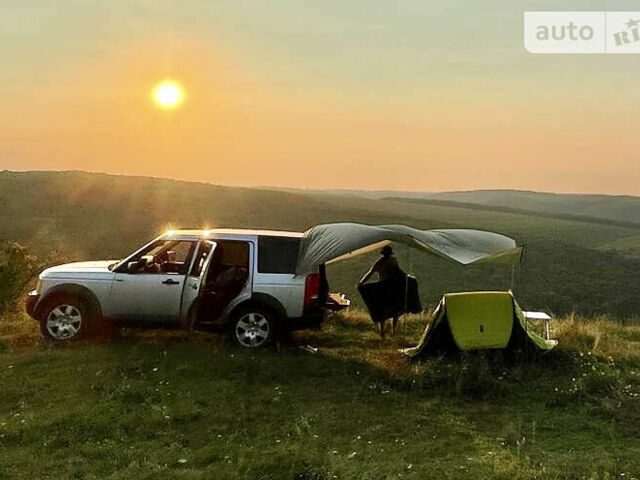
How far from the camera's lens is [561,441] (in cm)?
633

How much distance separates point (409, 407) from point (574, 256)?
148ft

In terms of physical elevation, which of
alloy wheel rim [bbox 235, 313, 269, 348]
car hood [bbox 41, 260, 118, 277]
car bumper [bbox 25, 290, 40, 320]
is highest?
car hood [bbox 41, 260, 118, 277]

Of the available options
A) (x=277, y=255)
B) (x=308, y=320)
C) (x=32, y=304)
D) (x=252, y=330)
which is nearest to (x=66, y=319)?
(x=32, y=304)

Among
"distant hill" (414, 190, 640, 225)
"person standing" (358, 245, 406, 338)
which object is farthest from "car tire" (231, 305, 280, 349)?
"distant hill" (414, 190, 640, 225)

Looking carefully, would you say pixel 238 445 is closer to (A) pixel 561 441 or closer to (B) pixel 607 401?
(A) pixel 561 441

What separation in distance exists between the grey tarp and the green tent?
0.65 m

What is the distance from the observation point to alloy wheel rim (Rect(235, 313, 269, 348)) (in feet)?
31.9

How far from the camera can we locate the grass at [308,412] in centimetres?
574

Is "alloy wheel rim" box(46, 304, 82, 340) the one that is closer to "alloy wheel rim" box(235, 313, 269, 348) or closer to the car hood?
the car hood

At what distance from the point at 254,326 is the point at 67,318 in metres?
2.95

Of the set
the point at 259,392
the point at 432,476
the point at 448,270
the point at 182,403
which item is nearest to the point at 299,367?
the point at 259,392

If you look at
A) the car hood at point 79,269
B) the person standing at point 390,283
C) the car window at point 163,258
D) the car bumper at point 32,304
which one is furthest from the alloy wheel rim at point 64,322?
the person standing at point 390,283

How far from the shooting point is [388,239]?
9.57m

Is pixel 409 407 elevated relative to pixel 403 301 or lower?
lower
